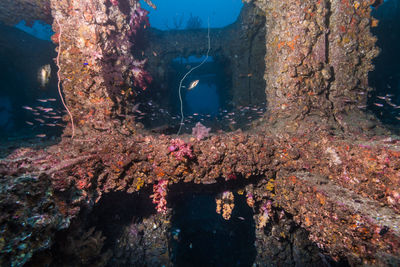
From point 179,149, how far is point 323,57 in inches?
202

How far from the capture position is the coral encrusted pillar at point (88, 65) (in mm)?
5355

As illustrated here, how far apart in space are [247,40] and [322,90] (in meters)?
5.60

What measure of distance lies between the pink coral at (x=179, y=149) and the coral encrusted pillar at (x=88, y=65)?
2.48m

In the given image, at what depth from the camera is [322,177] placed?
403 cm

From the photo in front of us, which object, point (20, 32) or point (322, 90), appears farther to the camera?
point (20, 32)

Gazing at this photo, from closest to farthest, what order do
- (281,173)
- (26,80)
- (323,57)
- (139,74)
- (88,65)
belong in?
(281,173) → (88,65) → (323,57) → (139,74) → (26,80)

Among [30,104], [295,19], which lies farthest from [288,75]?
[30,104]

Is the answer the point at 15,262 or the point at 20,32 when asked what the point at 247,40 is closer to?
the point at 15,262

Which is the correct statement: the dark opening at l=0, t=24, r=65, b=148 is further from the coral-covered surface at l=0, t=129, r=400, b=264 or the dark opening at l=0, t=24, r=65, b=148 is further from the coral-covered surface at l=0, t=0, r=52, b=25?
the coral-covered surface at l=0, t=129, r=400, b=264

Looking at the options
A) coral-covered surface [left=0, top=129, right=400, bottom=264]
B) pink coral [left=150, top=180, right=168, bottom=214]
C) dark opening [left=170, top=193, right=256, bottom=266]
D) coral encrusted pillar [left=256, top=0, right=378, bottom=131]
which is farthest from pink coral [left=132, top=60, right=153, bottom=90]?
coral encrusted pillar [left=256, top=0, right=378, bottom=131]

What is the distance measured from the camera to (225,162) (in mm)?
4449

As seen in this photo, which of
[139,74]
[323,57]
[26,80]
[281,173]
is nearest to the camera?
[281,173]

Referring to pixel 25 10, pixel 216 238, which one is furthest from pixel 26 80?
pixel 216 238

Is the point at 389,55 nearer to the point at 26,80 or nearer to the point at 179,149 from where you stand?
the point at 179,149
